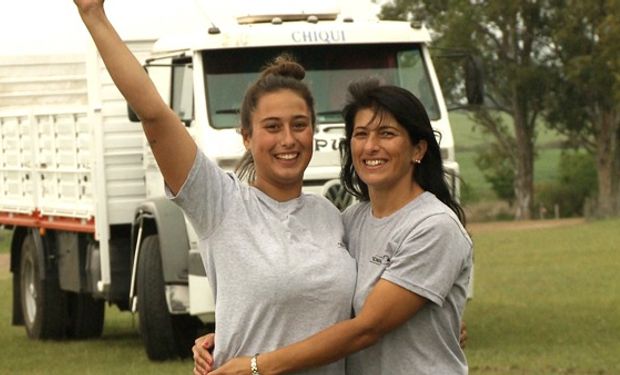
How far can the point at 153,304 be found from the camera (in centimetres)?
1474

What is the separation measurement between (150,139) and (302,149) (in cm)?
46

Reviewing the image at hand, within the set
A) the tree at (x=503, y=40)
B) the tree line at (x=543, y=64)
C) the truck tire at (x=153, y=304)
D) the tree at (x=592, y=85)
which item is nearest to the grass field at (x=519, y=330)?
the truck tire at (x=153, y=304)

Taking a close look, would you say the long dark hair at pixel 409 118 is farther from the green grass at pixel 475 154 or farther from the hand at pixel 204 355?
the green grass at pixel 475 154

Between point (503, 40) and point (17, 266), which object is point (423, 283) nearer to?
point (17, 266)

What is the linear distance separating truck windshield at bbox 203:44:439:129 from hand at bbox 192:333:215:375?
28.6 ft

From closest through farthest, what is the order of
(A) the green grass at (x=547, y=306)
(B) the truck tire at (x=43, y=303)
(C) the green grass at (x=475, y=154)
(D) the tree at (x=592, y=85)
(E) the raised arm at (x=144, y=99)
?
(E) the raised arm at (x=144, y=99), (A) the green grass at (x=547, y=306), (B) the truck tire at (x=43, y=303), (D) the tree at (x=592, y=85), (C) the green grass at (x=475, y=154)

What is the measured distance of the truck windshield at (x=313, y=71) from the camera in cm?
1395

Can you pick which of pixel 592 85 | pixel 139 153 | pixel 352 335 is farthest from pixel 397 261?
pixel 592 85

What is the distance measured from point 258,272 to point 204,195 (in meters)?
0.26

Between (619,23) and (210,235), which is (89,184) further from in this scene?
(619,23)

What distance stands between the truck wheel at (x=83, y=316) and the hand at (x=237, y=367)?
1290 centimetres

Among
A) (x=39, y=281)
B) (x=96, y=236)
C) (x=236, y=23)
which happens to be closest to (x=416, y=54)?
(x=236, y=23)

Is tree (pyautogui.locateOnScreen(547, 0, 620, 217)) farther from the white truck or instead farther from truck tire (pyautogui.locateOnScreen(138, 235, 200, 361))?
truck tire (pyautogui.locateOnScreen(138, 235, 200, 361))

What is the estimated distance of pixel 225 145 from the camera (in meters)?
14.0
